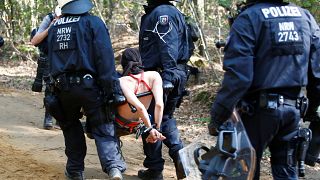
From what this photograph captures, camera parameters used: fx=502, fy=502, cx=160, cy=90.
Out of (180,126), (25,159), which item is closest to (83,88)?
(25,159)

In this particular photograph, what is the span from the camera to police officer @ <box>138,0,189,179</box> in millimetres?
5613

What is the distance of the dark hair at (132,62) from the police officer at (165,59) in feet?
0.86

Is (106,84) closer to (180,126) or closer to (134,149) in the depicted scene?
(134,149)

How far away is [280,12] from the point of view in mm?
3943

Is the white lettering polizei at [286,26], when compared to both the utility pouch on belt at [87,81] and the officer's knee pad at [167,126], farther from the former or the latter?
the officer's knee pad at [167,126]

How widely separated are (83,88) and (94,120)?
36cm

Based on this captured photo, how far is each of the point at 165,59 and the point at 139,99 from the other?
0.58 meters

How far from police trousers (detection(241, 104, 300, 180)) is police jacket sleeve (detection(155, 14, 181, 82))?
1.74m

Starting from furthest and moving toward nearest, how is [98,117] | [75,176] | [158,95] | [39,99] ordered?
1. [39,99]
2. [75,176]
3. [158,95]
4. [98,117]

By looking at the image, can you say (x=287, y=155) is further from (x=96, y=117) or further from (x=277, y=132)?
(x=96, y=117)

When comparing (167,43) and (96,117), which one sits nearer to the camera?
(96,117)

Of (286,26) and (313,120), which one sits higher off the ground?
(286,26)

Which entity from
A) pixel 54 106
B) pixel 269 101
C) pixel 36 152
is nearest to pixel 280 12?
pixel 269 101

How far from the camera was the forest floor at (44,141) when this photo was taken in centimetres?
593
